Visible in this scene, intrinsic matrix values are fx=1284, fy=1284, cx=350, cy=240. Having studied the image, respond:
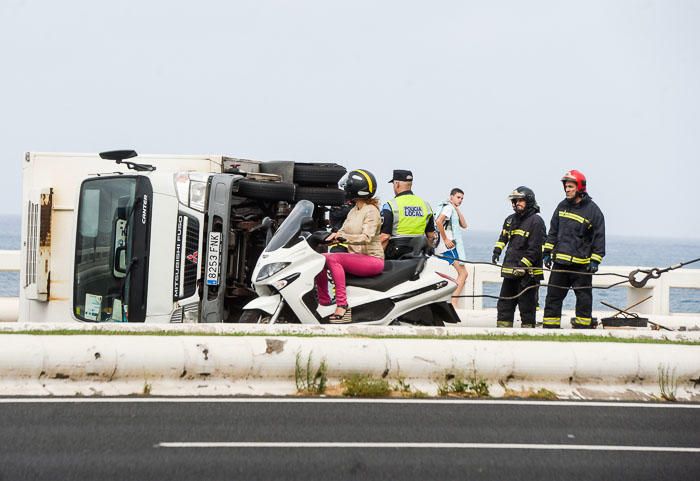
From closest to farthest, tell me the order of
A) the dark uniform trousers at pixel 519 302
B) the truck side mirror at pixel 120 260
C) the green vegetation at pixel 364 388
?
the green vegetation at pixel 364 388 < the truck side mirror at pixel 120 260 < the dark uniform trousers at pixel 519 302

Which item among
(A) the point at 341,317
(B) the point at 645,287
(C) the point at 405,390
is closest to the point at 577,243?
(A) the point at 341,317

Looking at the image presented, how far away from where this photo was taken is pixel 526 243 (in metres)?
16.4

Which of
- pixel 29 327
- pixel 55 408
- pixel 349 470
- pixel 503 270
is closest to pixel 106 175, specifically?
pixel 29 327

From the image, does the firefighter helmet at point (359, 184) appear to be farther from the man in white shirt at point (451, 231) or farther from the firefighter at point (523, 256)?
the man in white shirt at point (451, 231)

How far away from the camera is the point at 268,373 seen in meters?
10.3

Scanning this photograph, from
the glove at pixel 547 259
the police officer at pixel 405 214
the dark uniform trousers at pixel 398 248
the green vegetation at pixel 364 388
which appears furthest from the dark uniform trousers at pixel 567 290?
the green vegetation at pixel 364 388

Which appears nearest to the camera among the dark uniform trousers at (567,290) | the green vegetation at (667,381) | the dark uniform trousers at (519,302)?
the green vegetation at (667,381)

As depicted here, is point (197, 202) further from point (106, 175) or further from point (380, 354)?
point (380, 354)

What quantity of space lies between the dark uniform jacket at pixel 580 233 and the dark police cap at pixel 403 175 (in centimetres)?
187

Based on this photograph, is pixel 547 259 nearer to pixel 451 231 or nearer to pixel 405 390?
pixel 451 231

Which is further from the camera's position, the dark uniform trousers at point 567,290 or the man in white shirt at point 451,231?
the man in white shirt at point 451,231

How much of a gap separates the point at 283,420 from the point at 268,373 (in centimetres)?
123

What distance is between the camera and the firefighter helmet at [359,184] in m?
13.3

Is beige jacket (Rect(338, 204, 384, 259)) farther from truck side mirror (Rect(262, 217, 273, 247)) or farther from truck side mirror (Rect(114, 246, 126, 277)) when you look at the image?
truck side mirror (Rect(114, 246, 126, 277))
